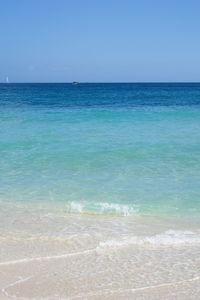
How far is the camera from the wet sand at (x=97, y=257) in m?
5.35

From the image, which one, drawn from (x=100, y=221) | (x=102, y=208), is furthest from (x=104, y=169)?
(x=100, y=221)

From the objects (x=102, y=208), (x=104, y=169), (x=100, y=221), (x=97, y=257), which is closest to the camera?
(x=97, y=257)

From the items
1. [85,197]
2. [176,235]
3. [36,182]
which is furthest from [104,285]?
[36,182]

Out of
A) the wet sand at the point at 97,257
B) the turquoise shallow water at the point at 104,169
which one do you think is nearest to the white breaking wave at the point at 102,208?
the turquoise shallow water at the point at 104,169

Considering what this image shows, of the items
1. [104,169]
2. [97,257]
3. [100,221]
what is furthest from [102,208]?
[104,169]

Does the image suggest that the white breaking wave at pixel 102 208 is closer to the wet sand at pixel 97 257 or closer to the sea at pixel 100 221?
the sea at pixel 100 221

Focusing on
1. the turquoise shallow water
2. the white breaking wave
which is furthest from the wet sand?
the turquoise shallow water

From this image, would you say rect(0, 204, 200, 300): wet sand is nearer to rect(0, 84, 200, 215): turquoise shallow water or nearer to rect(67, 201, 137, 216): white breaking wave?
rect(67, 201, 137, 216): white breaking wave

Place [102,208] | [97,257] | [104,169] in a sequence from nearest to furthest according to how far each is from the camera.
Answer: [97,257] → [102,208] → [104,169]

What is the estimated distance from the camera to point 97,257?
6.33 meters

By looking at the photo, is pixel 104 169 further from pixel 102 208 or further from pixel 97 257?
pixel 97 257

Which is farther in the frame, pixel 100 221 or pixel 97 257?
pixel 100 221

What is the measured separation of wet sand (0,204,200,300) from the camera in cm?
535

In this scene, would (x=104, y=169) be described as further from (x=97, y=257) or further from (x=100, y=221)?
(x=97, y=257)
